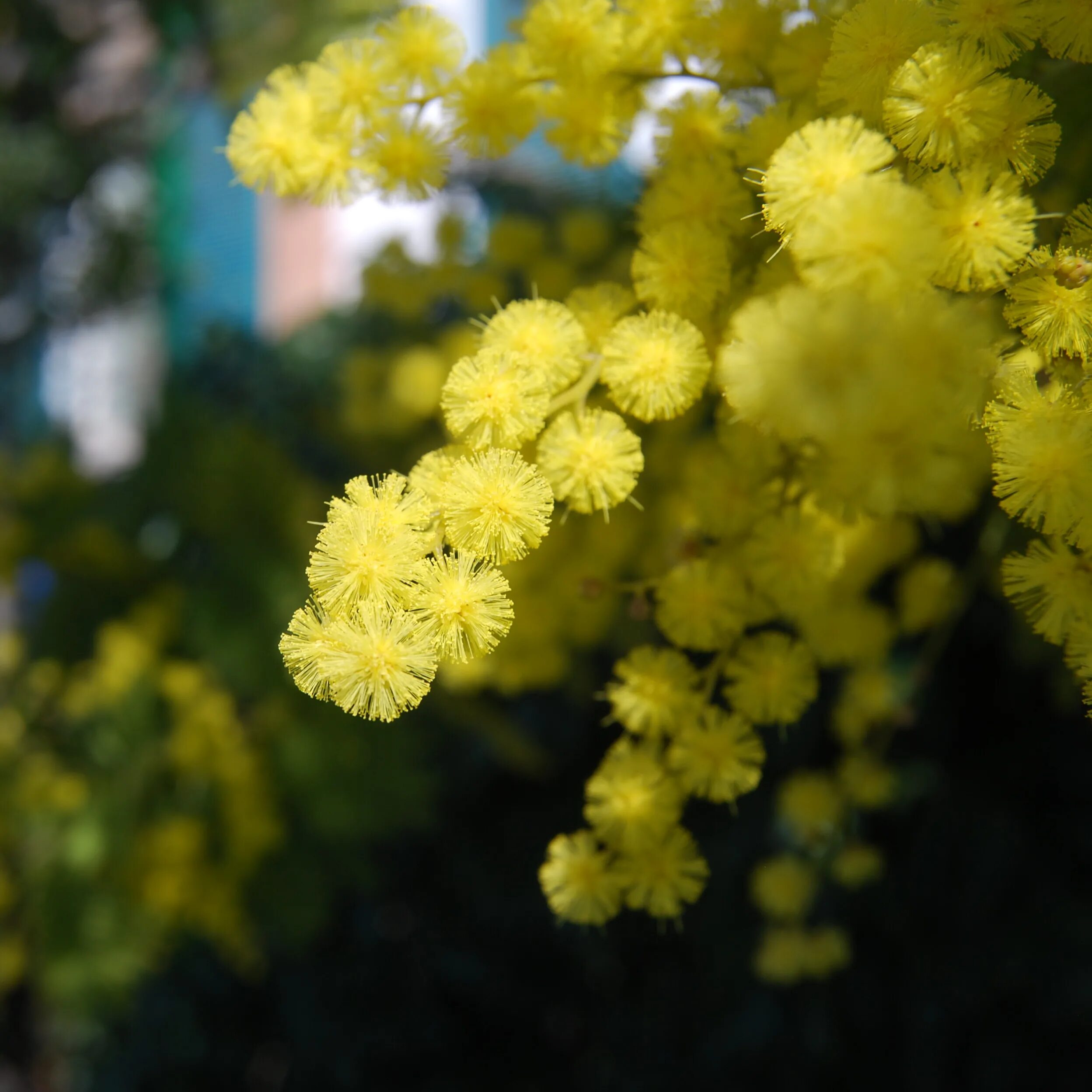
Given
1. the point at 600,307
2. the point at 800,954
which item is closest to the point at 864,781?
the point at 800,954

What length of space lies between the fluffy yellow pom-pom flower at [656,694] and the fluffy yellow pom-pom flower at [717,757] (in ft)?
0.04

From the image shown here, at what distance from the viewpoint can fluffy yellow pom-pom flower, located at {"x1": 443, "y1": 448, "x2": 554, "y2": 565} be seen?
0.45 metres

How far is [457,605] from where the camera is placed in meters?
0.44

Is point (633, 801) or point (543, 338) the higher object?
point (543, 338)

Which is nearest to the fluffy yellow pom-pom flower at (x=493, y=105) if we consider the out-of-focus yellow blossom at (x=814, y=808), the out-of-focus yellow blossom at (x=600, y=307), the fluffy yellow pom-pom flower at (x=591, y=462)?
the out-of-focus yellow blossom at (x=600, y=307)

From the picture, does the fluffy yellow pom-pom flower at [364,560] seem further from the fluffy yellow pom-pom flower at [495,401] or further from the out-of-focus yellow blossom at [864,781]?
the out-of-focus yellow blossom at [864,781]

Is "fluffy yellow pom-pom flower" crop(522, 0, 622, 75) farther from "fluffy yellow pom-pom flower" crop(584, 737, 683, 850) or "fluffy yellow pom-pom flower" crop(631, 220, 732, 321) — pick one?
"fluffy yellow pom-pom flower" crop(584, 737, 683, 850)

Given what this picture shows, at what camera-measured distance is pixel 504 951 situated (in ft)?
5.41

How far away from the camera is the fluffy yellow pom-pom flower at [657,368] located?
50cm

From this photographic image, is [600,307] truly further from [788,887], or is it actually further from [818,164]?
[788,887]

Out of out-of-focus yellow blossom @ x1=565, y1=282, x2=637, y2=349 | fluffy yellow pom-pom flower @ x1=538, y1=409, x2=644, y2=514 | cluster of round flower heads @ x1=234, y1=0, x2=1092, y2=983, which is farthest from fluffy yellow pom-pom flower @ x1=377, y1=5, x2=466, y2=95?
fluffy yellow pom-pom flower @ x1=538, y1=409, x2=644, y2=514

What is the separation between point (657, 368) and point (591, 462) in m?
0.06

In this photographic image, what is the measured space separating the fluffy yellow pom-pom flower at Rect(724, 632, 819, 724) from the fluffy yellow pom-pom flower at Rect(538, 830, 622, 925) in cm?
12

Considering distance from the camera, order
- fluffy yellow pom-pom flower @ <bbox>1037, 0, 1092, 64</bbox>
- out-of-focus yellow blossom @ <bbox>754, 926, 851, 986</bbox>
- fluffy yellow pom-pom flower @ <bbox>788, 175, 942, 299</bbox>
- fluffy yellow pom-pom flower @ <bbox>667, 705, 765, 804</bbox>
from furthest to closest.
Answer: out-of-focus yellow blossom @ <bbox>754, 926, 851, 986</bbox> < fluffy yellow pom-pom flower @ <bbox>667, 705, 765, 804</bbox> < fluffy yellow pom-pom flower @ <bbox>1037, 0, 1092, 64</bbox> < fluffy yellow pom-pom flower @ <bbox>788, 175, 942, 299</bbox>
